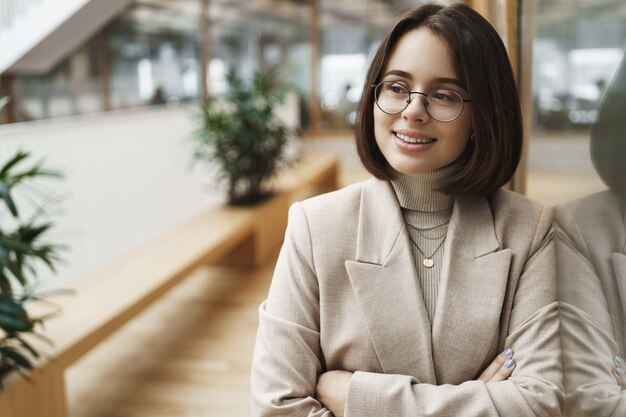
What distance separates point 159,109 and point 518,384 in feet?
16.2

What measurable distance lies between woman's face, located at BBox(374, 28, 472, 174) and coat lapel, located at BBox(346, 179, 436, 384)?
129mm

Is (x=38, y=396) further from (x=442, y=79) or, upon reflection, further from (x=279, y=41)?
(x=279, y=41)

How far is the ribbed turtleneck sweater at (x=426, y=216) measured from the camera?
1144 millimetres

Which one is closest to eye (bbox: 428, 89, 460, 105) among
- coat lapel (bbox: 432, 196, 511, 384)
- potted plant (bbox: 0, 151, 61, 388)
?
coat lapel (bbox: 432, 196, 511, 384)

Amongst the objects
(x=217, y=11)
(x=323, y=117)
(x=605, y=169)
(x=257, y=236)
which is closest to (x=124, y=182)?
(x=257, y=236)

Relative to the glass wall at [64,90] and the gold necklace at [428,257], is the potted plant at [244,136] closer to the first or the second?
the glass wall at [64,90]

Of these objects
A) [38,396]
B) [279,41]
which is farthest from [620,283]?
[279,41]

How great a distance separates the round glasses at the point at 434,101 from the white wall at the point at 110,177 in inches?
91.9

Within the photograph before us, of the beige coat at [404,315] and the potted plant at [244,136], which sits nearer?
the beige coat at [404,315]

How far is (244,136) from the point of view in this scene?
5.34 metres

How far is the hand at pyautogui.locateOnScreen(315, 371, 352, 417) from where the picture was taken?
111 cm

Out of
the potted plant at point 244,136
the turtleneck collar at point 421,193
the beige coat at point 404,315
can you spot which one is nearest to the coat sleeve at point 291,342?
the beige coat at point 404,315

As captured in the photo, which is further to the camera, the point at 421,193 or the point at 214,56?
the point at 214,56

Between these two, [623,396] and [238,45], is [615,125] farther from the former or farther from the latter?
[238,45]
